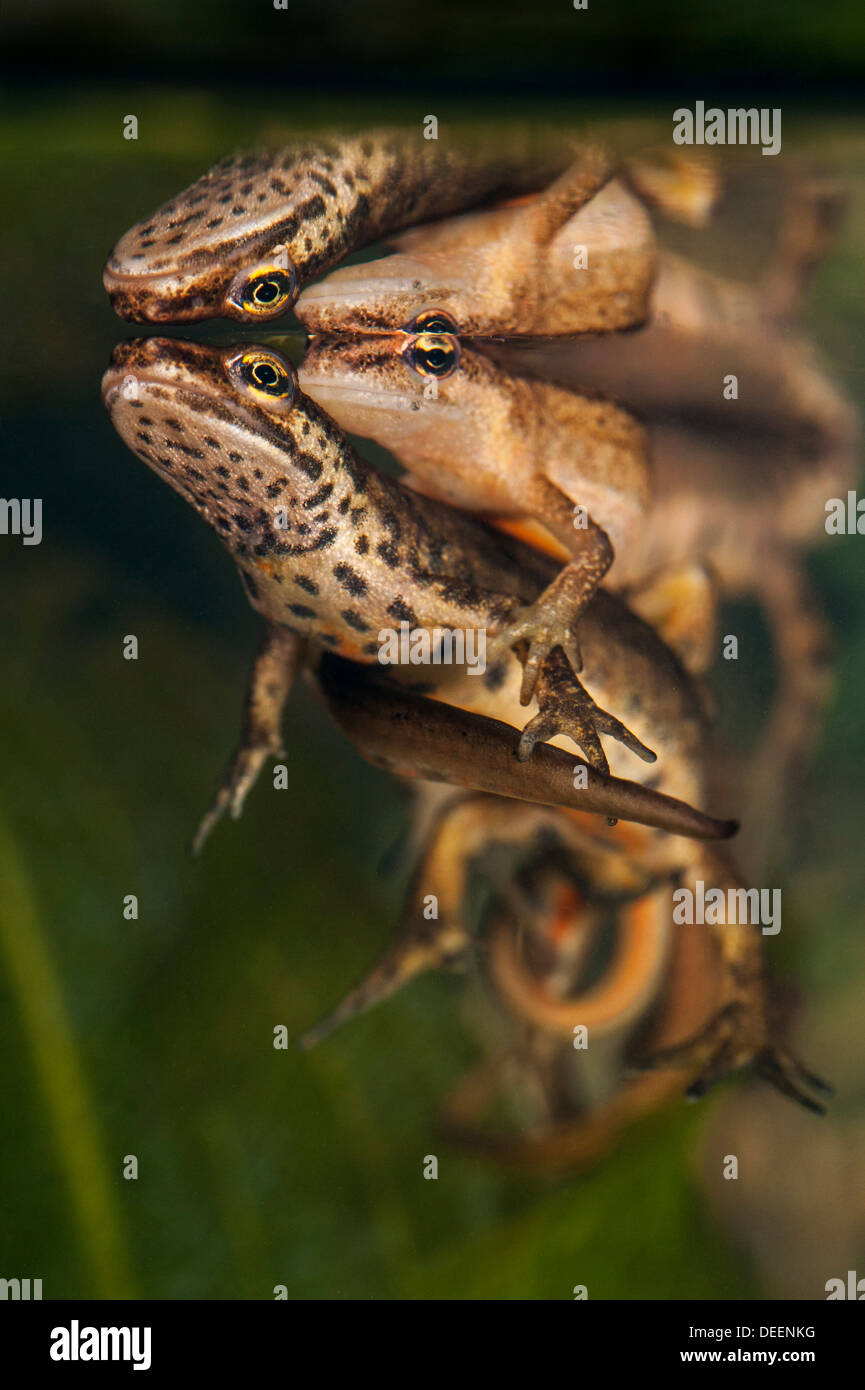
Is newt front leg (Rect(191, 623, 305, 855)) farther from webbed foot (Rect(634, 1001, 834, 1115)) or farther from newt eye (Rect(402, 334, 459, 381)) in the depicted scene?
webbed foot (Rect(634, 1001, 834, 1115))

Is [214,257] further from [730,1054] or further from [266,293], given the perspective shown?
[730,1054]

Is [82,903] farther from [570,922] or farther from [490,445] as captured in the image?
[490,445]

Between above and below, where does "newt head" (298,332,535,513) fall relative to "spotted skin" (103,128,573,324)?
below

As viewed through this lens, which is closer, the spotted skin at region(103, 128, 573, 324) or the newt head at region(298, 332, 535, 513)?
the spotted skin at region(103, 128, 573, 324)

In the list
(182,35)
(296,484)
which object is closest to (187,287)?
(296,484)

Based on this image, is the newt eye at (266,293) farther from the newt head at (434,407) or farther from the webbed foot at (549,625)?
the webbed foot at (549,625)

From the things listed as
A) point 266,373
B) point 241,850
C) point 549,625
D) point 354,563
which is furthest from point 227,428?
point 241,850

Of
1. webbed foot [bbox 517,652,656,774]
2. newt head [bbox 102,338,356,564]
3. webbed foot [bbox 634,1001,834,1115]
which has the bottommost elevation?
webbed foot [bbox 634,1001,834,1115]

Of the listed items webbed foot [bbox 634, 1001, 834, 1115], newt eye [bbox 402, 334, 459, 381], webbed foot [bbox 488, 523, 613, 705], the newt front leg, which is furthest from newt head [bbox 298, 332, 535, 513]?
webbed foot [bbox 634, 1001, 834, 1115]
